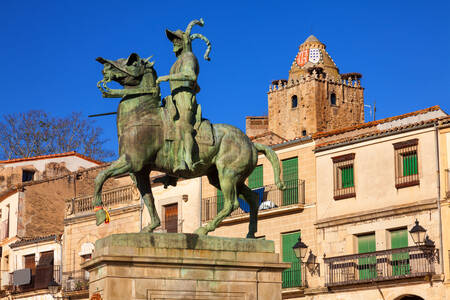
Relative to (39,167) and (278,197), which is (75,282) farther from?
(278,197)

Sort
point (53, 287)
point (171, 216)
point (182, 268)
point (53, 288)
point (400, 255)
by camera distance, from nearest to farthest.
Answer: point (182, 268)
point (400, 255)
point (171, 216)
point (53, 287)
point (53, 288)

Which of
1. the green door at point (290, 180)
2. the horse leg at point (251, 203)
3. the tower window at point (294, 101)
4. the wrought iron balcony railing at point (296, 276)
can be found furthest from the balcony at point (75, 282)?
the tower window at point (294, 101)

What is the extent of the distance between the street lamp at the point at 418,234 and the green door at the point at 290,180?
658 centimetres

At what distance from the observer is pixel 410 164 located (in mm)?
35844

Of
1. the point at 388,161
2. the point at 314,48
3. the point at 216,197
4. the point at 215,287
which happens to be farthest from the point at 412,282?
the point at 314,48

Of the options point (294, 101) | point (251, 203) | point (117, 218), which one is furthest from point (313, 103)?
point (251, 203)

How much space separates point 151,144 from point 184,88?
3.11ft

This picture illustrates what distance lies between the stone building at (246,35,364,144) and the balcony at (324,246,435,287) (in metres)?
54.5

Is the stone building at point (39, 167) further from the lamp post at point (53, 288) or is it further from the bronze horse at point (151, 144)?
the bronze horse at point (151, 144)

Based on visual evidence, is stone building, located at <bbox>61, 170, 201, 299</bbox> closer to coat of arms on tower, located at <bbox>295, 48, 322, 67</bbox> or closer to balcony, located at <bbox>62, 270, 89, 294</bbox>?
balcony, located at <bbox>62, 270, 89, 294</bbox>

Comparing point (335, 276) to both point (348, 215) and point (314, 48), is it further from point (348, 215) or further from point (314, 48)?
point (314, 48)

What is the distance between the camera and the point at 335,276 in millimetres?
37094

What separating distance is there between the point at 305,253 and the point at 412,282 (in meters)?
4.80

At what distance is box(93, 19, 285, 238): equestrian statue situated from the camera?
14633mm
